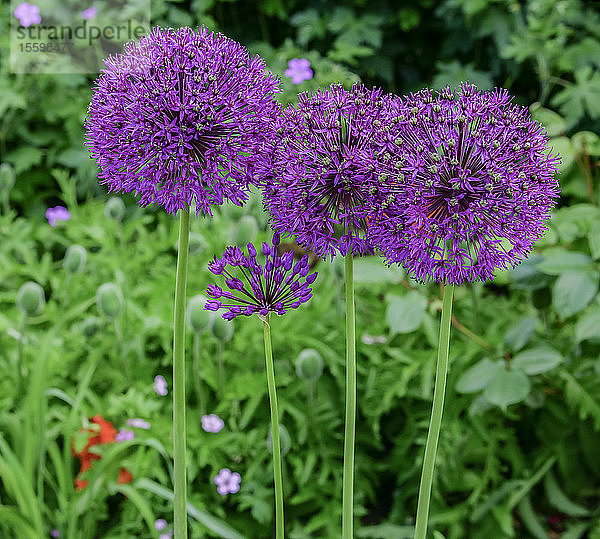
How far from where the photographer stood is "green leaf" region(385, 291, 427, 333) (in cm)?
154

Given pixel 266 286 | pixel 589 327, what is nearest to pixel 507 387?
pixel 589 327

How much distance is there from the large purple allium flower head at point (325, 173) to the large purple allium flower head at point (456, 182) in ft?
0.06

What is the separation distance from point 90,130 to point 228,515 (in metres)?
1.17

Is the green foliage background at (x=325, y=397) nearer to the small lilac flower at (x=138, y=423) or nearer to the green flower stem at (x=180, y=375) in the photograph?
the small lilac flower at (x=138, y=423)

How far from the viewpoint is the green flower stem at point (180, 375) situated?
A: 2.54ft

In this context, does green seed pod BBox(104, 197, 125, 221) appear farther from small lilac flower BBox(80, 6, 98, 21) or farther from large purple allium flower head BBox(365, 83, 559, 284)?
large purple allium flower head BBox(365, 83, 559, 284)

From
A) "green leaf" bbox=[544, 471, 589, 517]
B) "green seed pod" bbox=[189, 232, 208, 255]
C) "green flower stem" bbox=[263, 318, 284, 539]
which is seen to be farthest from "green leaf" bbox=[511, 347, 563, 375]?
"green flower stem" bbox=[263, 318, 284, 539]

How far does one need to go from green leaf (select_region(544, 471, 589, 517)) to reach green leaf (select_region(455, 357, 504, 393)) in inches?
16.8

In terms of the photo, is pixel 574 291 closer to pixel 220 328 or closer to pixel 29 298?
pixel 220 328

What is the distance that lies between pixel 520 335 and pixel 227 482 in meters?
0.70

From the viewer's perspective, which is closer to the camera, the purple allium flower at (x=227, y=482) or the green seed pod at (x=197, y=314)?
the green seed pod at (x=197, y=314)

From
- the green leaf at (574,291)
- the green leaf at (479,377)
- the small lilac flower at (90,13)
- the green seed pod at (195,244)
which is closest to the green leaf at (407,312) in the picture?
the green leaf at (479,377)

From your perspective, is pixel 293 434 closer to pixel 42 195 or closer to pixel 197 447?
pixel 197 447

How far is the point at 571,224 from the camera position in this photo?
1.82 meters
